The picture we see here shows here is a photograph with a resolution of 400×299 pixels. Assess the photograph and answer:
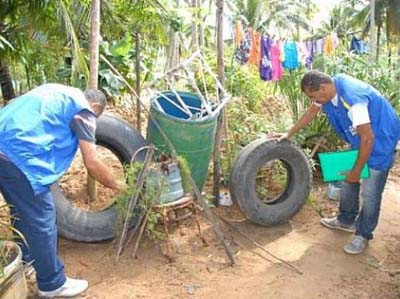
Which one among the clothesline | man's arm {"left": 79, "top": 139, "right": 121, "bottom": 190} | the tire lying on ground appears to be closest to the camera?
man's arm {"left": 79, "top": 139, "right": 121, "bottom": 190}

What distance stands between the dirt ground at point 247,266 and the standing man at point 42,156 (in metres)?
0.52

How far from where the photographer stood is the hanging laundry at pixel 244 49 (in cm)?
950

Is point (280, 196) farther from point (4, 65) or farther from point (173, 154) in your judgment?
point (4, 65)

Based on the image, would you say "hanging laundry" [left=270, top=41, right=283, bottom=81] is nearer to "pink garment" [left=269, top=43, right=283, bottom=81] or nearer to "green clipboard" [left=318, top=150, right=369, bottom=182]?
"pink garment" [left=269, top=43, right=283, bottom=81]

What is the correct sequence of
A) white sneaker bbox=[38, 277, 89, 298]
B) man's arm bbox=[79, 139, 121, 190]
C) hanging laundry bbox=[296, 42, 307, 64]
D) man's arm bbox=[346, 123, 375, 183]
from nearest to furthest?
1. man's arm bbox=[79, 139, 121, 190]
2. white sneaker bbox=[38, 277, 89, 298]
3. man's arm bbox=[346, 123, 375, 183]
4. hanging laundry bbox=[296, 42, 307, 64]

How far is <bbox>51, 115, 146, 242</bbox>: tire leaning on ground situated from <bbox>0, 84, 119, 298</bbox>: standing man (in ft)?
2.40

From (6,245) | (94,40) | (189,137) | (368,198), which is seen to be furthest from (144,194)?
(368,198)

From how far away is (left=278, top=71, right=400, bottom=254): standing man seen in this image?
3852mm

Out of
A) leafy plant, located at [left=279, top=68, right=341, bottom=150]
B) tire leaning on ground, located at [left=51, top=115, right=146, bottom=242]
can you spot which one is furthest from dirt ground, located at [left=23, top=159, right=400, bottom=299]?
leafy plant, located at [left=279, top=68, right=341, bottom=150]

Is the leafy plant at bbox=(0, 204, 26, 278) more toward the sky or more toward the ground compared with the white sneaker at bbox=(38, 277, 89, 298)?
more toward the sky

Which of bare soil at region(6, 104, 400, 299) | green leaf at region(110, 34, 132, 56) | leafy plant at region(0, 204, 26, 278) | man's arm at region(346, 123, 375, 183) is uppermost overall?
green leaf at region(110, 34, 132, 56)

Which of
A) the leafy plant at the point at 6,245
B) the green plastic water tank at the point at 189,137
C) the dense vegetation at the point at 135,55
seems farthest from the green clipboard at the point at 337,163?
the leafy plant at the point at 6,245

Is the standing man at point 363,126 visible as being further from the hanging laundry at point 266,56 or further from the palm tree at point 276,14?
the palm tree at point 276,14

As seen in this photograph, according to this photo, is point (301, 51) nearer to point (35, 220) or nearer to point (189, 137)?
point (189, 137)
